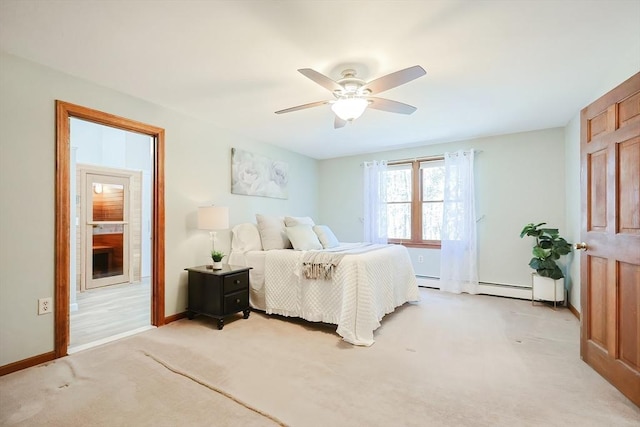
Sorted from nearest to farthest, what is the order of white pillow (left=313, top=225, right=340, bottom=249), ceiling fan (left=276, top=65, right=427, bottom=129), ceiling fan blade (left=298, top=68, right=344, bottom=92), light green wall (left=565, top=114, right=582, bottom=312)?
ceiling fan blade (left=298, top=68, right=344, bottom=92) → ceiling fan (left=276, top=65, right=427, bottom=129) → light green wall (left=565, top=114, right=582, bottom=312) → white pillow (left=313, top=225, right=340, bottom=249)

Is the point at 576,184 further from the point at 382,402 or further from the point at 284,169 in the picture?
the point at 284,169

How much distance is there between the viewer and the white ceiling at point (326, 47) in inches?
68.9

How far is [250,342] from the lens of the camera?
278cm

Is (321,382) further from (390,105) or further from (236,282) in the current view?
(390,105)

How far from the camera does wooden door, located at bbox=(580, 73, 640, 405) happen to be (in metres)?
1.87

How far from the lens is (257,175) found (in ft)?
14.9

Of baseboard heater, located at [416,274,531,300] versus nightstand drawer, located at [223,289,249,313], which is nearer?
nightstand drawer, located at [223,289,249,313]

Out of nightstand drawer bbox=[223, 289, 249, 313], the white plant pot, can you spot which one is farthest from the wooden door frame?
the white plant pot

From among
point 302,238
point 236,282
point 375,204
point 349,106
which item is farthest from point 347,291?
point 375,204

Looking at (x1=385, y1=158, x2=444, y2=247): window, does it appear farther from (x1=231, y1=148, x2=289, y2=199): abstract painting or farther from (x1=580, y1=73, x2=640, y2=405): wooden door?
(x1=580, y1=73, x2=640, y2=405): wooden door

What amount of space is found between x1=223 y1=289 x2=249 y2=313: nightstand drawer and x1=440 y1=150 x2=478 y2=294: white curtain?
3044 millimetres

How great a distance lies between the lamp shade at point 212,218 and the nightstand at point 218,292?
0.48 m

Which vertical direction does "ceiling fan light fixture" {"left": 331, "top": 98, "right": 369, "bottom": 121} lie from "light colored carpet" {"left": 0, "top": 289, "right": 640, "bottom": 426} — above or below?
above

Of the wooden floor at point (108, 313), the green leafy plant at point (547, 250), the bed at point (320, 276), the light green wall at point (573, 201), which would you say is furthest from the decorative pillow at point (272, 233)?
the light green wall at point (573, 201)
